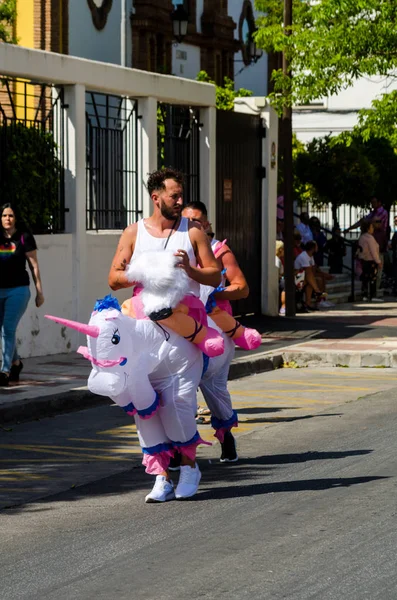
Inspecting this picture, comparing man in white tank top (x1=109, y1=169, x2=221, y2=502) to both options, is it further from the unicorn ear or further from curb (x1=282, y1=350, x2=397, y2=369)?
curb (x1=282, y1=350, x2=397, y2=369)

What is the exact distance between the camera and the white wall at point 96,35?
33.4 metres

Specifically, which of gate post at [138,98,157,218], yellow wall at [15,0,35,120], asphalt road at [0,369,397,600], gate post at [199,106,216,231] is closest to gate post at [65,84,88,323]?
gate post at [138,98,157,218]

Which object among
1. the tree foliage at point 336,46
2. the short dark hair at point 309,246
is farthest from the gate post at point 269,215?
the short dark hair at point 309,246

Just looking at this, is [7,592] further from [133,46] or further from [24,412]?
[133,46]

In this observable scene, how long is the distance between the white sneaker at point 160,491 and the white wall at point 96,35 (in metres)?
25.8

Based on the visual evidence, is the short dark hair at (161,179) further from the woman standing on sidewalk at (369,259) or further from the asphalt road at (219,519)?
the woman standing on sidewalk at (369,259)

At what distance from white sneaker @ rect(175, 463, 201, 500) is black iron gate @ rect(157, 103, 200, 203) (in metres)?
11.3

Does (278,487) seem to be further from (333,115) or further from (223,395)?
(333,115)

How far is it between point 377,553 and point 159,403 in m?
1.90

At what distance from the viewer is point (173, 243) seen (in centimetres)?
819

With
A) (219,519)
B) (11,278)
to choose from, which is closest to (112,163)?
(11,278)

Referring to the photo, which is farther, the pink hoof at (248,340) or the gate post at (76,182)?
the gate post at (76,182)

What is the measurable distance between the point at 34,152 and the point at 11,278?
3090 mm

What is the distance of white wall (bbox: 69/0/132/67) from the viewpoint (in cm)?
3341
